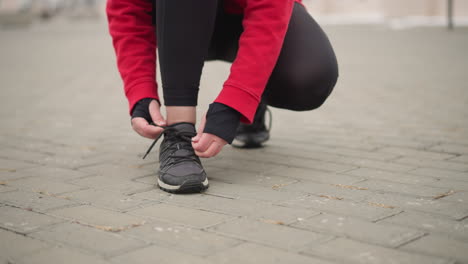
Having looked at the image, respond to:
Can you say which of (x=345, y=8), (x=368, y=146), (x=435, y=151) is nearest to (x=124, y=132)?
(x=368, y=146)

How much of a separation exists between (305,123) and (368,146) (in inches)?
32.2

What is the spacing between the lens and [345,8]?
2170 centimetres

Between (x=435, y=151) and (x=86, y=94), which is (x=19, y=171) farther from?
(x=86, y=94)

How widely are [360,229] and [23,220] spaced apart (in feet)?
2.87

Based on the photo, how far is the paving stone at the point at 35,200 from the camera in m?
1.79

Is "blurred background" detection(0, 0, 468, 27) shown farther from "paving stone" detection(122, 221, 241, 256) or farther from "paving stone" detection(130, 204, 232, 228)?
"paving stone" detection(122, 221, 241, 256)

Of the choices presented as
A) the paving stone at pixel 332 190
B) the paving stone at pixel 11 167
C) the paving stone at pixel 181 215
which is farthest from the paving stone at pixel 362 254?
the paving stone at pixel 11 167

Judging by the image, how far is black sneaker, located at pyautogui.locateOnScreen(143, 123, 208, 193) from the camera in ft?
6.26

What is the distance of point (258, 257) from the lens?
4.45ft

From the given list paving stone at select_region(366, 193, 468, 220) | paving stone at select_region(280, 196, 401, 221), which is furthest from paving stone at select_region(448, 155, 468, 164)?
paving stone at select_region(280, 196, 401, 221)

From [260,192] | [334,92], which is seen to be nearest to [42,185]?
[260,192]

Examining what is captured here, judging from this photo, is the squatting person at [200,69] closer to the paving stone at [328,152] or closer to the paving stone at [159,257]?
the paving stone at [328,152]

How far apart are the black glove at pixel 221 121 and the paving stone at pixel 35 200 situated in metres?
0.47

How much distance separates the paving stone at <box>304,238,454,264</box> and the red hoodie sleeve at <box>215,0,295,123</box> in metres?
0.65
